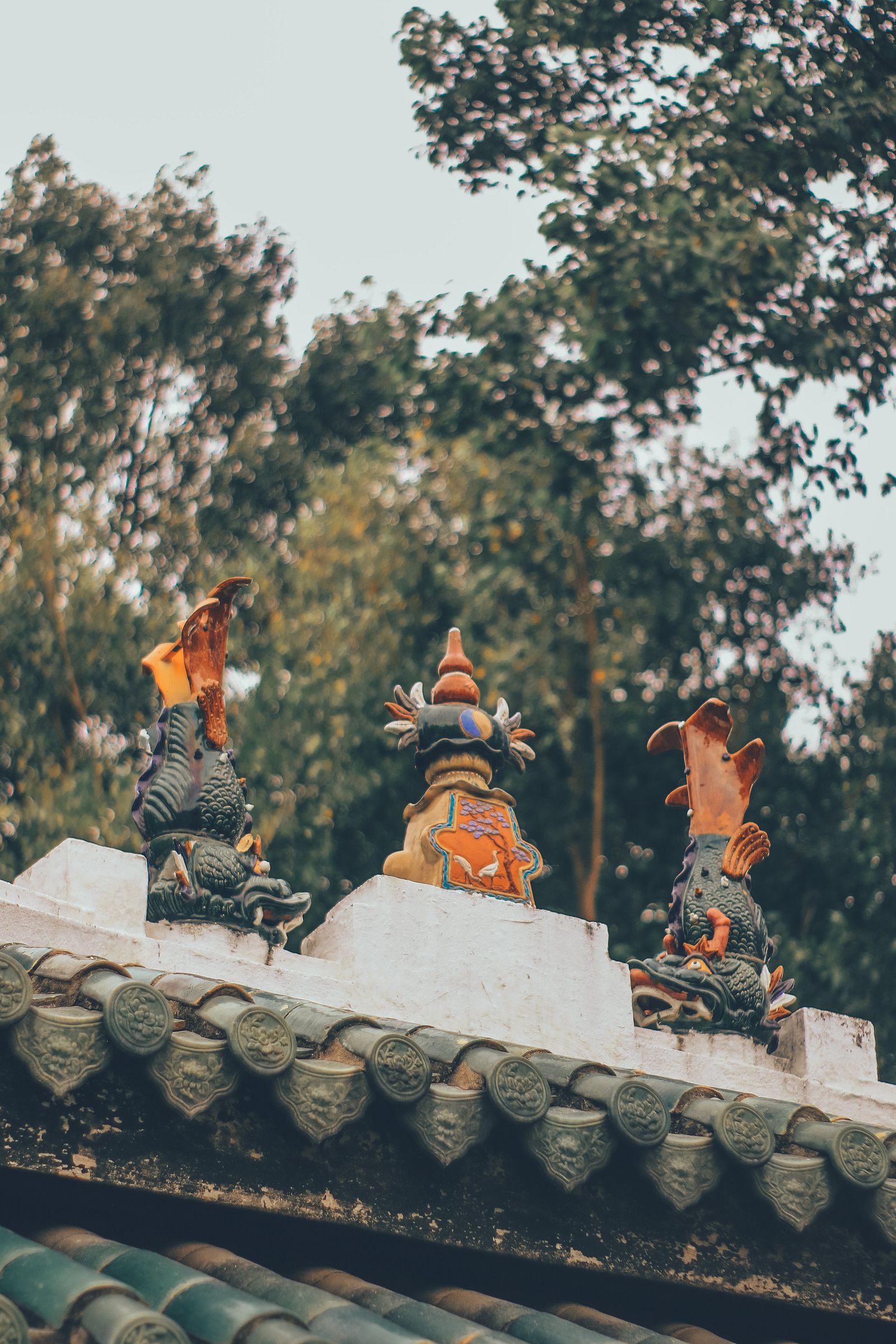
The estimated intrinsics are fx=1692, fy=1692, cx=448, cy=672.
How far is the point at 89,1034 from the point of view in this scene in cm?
337

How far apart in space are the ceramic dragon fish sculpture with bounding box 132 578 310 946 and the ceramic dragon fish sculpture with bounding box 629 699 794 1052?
1.27 meters

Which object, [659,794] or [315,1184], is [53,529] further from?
[315,1184]

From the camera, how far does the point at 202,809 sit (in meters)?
5.03

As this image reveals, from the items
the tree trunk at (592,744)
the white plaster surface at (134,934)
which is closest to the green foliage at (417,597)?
the tree trunk at (592,744)

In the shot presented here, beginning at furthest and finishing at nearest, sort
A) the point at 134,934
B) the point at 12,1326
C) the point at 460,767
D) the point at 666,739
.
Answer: the point at 666,739 → the point at 460,767 → the point at 134,934 → the point at 12,1326

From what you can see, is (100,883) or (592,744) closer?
(100,883)

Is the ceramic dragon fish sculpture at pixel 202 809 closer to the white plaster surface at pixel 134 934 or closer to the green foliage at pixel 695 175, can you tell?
the white plaster surface at pixel 134 934

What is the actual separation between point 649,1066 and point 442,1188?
4.82ft

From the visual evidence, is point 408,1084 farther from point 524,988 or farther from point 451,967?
point 524,988

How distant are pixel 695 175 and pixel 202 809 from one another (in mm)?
9069

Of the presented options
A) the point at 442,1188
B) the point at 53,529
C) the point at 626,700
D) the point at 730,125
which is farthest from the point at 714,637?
the point at 442,1188

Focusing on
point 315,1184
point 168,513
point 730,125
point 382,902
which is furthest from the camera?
point 168,513

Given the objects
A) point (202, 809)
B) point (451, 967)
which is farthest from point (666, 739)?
point (202, 809)

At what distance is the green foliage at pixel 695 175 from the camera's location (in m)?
12.0
